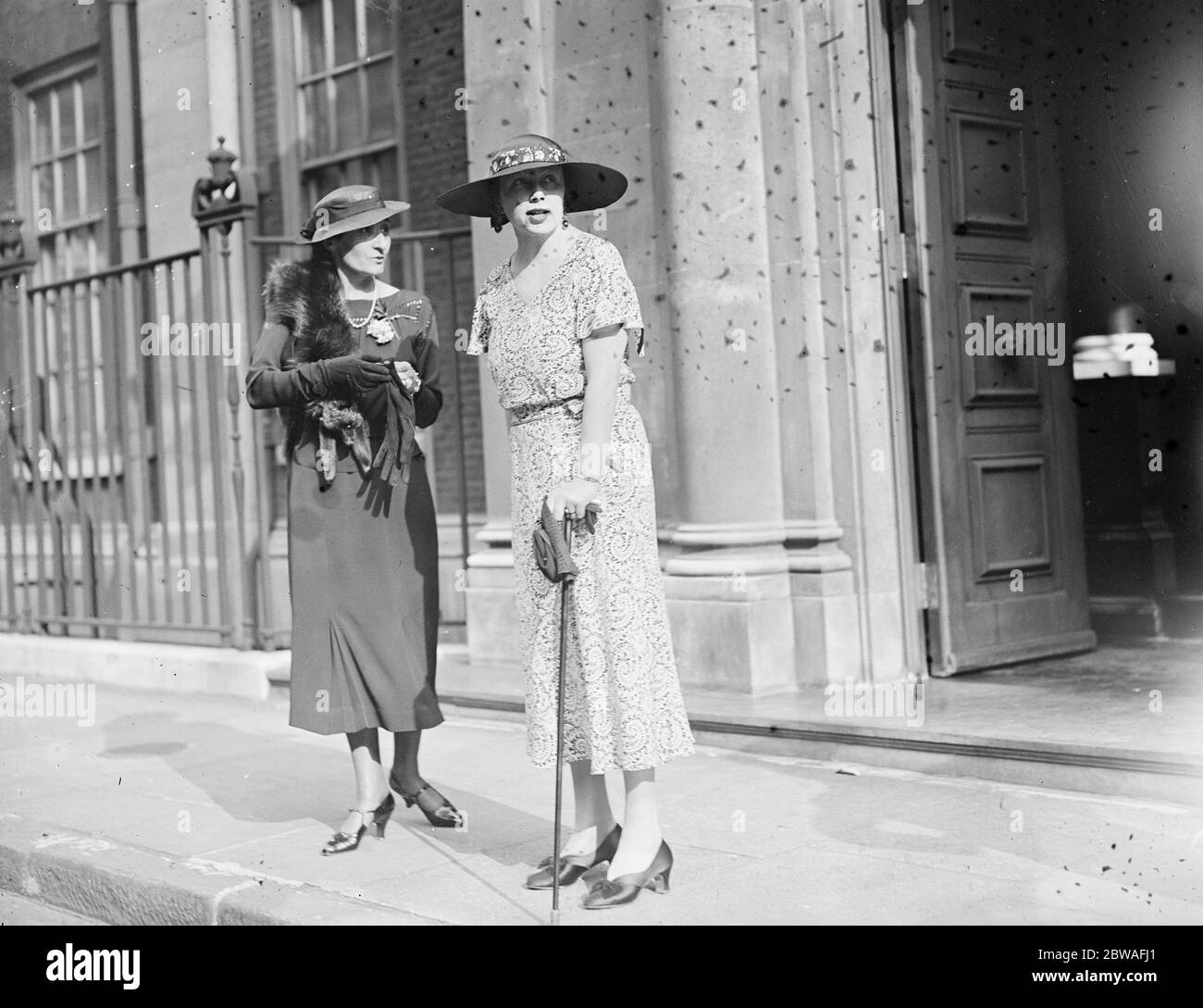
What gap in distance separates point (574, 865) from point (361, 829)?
1.01 m

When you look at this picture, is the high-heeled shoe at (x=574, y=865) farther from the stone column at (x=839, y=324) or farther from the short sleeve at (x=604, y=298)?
the stone column at (x=839, y=324)

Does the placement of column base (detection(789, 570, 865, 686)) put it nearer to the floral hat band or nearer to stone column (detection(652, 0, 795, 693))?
stone column (detection(652, 0, 795, 693))

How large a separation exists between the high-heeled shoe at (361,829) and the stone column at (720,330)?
2.47 m

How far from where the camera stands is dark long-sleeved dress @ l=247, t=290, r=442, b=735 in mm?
5453

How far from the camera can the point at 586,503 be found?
4.46 metres

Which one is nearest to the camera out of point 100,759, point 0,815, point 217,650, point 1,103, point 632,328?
point 632,328

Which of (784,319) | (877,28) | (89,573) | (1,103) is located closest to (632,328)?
(784,319)

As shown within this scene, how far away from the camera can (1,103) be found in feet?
48.0

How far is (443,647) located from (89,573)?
2933 mm

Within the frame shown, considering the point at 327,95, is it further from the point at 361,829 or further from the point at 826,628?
the point at 361,829

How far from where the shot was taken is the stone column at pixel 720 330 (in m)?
7.62

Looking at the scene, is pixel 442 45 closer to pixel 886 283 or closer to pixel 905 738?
pixel 886 283

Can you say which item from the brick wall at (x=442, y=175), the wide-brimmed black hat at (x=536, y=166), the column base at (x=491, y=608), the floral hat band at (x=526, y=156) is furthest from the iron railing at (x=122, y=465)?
the floral hat band at (x=526, y=156)

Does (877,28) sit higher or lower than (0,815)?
higher
